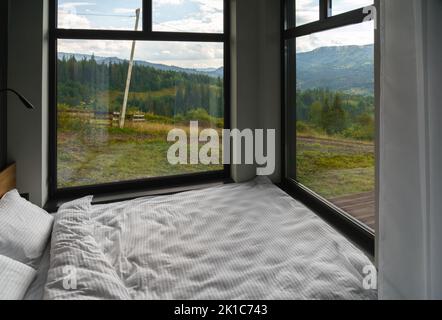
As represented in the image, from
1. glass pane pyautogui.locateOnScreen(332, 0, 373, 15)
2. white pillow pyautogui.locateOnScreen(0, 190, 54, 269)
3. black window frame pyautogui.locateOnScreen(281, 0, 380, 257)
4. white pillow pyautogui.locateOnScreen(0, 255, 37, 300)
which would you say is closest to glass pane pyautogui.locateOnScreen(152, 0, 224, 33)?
black window frame pyautogui.locateOnScreen(281, 0, 380, 257)

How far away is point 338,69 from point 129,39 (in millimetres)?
1577

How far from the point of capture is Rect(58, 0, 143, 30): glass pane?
2504mm

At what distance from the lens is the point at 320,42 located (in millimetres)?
2246

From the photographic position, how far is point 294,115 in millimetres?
2666

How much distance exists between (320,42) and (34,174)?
6.89 ft

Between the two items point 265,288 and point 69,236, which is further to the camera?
point 69,236

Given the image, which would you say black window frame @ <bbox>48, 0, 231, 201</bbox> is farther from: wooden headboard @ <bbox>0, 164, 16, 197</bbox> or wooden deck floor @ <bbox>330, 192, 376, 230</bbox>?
wooden deck floor @ <bbox>330, 192, 376, 230</bbox>

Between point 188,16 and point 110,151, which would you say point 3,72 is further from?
point 188,16

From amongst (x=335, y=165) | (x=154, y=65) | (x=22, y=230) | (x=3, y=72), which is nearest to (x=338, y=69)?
(x=335, y=165)

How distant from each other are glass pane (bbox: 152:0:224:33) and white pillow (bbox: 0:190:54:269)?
164 cm

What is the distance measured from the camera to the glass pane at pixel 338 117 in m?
1.77

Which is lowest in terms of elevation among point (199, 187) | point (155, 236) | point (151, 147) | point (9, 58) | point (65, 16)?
point (155, 236)

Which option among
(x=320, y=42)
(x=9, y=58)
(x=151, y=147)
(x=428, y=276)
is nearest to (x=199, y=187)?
(x=151, y=147)
